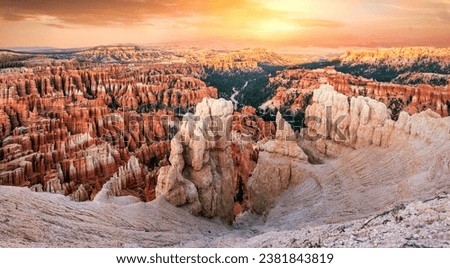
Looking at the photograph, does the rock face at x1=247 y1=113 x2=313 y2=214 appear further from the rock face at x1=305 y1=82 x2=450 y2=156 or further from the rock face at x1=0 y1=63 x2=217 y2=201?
the rock face at x1=0 y1=63 x2=217 y2=201

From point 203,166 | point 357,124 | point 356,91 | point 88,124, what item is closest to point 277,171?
point 357,124

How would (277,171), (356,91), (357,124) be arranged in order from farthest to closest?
(356,91) → (357,124) → (277,171)

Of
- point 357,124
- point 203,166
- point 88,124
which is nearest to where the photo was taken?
point 203,166

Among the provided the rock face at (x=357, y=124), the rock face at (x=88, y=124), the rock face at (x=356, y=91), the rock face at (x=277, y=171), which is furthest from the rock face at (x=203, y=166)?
the rock face at (x=356, y=91)

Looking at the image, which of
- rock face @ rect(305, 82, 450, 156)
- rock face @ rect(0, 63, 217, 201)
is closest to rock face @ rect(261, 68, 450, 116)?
rock face @ rect(0, 63, 217, 201)

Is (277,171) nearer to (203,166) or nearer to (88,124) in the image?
(203,166)
